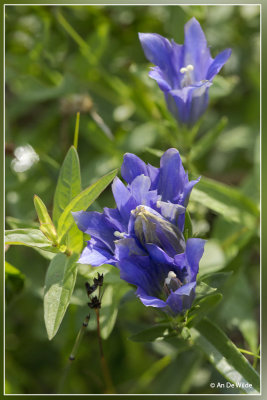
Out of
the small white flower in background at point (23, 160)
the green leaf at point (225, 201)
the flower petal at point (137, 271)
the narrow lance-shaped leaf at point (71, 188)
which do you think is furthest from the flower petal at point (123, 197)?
the small white flower in background at point (23, 160)

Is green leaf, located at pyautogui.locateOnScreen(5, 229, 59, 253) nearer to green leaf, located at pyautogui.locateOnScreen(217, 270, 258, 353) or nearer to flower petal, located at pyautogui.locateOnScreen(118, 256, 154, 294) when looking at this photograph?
flower petal, located at pyautogui.locateOnScreen(118, 256, 154, 294)

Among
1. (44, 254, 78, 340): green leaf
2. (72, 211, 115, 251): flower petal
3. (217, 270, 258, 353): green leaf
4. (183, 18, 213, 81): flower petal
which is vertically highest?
(183, 18, 213, 81): flower petal

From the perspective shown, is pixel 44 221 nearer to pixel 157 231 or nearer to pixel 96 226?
pixel 96 226

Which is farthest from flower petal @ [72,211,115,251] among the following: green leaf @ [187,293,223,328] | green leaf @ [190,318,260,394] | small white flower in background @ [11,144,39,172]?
small white flower in background @ [11,144,39,172]

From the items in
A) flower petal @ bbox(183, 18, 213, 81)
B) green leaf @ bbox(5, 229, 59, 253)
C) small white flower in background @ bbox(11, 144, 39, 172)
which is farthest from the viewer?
small white flower in background @ bbox(11, 144, 39, 172)

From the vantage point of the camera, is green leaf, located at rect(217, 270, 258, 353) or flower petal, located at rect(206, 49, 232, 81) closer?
flower petal, located at rect(206, 49, 232, 81)

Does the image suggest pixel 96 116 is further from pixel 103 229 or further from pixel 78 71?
pixel 103 229

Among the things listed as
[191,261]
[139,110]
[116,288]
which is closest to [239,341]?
[116,288]

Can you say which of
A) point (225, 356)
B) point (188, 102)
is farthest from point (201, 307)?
point (188, 102)
